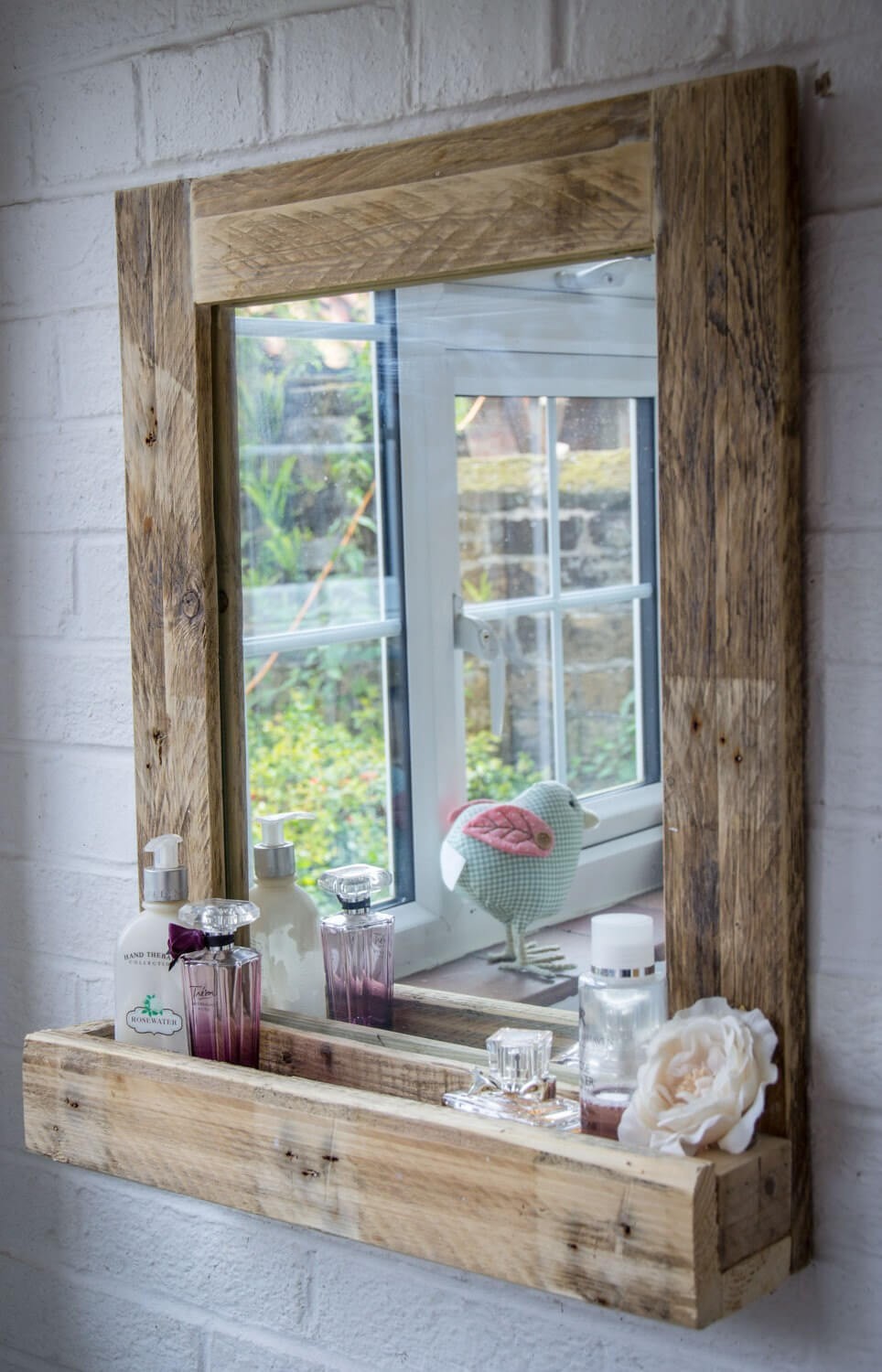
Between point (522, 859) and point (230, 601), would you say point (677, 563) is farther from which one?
point (230, 601)

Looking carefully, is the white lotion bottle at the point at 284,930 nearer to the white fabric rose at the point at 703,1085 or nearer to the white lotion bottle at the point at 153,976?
the white lotion bottle at the point at 153,976

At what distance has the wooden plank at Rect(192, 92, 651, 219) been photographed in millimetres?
835

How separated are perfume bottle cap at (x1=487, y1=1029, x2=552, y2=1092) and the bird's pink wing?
117mm

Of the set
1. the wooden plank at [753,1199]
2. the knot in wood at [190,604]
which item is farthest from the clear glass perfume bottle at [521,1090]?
the knot in wood at [190,604]

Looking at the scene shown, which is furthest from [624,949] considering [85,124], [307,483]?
[85,124]

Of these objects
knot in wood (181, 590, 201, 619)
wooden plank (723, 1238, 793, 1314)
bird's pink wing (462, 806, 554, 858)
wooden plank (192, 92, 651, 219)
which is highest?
wooden plank (192, 92, 651, 219)

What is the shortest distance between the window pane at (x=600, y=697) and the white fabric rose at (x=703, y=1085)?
0.16 meters

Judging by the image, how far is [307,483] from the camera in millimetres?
1006

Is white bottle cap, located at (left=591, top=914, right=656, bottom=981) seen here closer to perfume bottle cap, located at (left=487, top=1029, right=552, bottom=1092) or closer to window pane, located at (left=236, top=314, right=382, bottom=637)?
perfume bottle cap, located at (left=487, top=1029, right=552, bottom=1092)

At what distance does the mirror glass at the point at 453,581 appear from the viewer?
2.83 feet

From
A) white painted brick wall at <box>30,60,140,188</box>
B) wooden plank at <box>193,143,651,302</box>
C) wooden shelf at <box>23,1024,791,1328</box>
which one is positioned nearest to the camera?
wooden shelf at <box>23,1024,791,1328</box>

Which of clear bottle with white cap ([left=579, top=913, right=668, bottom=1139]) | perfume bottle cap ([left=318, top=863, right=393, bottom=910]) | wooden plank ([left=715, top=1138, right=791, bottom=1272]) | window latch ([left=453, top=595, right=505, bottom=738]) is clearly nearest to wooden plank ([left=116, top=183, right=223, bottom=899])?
perfume bottle cap ([left=318, top=863, right=393, bottom=910])

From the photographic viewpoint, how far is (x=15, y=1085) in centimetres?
122

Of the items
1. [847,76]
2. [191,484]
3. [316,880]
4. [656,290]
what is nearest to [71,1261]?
[316,880]
